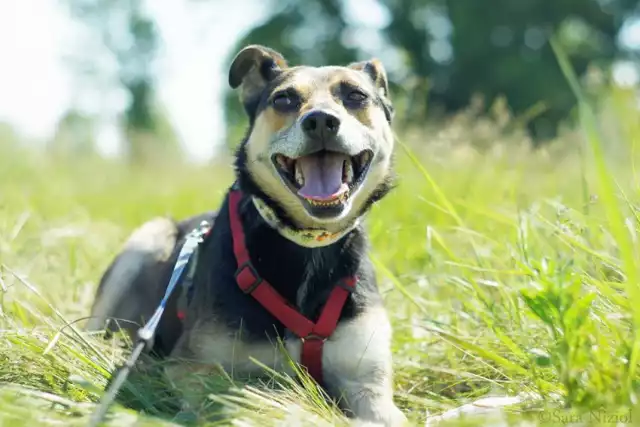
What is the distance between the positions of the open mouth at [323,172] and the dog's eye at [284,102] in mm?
290

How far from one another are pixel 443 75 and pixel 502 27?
2866 mm

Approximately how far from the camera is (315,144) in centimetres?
282

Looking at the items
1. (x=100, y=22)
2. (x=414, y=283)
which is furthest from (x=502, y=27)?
(x=414, y=283)

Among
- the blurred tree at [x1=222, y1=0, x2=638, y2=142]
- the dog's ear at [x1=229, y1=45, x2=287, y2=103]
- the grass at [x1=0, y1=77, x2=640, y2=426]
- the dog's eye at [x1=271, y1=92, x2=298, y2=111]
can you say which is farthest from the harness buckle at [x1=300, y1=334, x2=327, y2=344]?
the blurred tree at [x1=222, y1=0, x2=638, y2=142]

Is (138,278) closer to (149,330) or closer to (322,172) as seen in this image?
(322,172)

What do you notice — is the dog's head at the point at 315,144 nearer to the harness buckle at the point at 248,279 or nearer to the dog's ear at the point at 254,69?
the dog's ear at the point at 254,69

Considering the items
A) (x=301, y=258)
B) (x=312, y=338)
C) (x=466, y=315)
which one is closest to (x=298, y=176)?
(x=301, y=258)

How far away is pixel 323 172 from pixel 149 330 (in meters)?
1.05

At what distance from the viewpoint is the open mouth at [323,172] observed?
284 cm

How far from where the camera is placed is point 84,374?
241cm

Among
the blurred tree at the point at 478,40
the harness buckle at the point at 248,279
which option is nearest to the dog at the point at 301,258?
the harness buckle at the point at 248,279

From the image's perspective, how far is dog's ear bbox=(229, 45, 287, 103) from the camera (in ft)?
11.1

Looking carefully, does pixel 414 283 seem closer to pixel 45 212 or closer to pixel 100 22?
pixel 45 212

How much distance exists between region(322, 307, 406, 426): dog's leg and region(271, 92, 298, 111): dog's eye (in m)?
1.01
